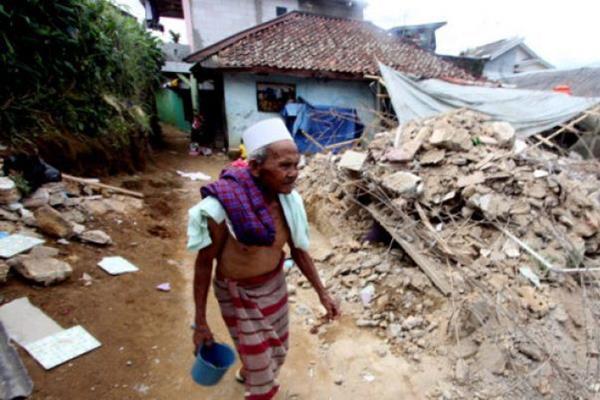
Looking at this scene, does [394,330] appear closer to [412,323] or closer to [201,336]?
[412,323]

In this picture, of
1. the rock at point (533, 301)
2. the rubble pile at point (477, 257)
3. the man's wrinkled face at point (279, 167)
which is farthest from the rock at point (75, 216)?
the rock at point (533, 301)

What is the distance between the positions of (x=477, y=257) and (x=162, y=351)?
296cm

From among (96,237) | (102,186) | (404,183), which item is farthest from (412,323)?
(102,186)

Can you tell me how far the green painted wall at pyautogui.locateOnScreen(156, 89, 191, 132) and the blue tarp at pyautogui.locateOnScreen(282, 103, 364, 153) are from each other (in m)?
9.25

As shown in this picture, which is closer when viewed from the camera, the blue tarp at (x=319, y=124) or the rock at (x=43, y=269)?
the rock at (x=43, y=269)

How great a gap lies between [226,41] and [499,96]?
7.65m

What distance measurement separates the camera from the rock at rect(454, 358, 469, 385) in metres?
2.26

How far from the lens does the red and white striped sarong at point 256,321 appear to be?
152 centimetres

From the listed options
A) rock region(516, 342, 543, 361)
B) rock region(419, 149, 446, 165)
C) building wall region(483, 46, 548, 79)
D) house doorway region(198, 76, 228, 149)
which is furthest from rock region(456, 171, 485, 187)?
building wall region(483, 46, 548, 79)

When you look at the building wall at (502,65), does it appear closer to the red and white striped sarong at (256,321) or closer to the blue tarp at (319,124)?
the blue tarp at (319,124)

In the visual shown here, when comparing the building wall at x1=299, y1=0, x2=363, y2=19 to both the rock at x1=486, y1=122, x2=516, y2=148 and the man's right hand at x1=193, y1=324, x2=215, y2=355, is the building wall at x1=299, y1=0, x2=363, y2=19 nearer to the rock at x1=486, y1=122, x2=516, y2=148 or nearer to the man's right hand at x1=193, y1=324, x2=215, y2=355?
the rock at x1=486, y1=122, x2=516, y2=148

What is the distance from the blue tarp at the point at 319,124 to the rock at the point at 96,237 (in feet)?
21.3

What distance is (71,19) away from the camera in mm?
4598

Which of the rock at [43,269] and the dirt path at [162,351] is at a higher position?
the rock at [43,269]
